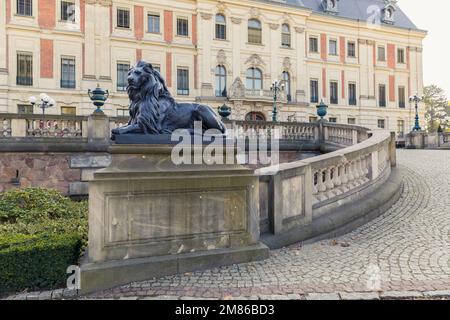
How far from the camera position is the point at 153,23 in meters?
31.0

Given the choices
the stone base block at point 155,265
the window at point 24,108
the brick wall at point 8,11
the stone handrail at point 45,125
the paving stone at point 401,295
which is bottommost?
the paving stone at point 401,295

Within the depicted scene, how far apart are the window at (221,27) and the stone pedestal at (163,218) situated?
31267 millimetres

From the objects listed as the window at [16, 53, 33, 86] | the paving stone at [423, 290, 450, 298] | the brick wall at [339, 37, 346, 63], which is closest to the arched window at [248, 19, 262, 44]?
the brick wall at [339, 37, 346, 63]

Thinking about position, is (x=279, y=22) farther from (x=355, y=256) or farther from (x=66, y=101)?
(x=355, y=256)

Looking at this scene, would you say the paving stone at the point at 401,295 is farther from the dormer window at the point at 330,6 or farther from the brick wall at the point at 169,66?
the dormer window at the point at 330,6

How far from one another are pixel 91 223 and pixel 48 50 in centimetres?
2924

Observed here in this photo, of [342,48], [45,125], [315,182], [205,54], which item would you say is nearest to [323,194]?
[315,182]

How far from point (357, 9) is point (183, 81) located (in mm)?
29054

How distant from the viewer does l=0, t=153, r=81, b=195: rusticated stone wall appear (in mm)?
11586

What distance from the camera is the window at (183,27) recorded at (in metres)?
Answer: 31.7

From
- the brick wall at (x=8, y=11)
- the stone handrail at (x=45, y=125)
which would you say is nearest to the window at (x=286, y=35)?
the brick wall at (x=8, y=11)

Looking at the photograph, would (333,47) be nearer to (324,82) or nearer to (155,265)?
(324,82)

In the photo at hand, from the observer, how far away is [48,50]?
2739 centimetres
